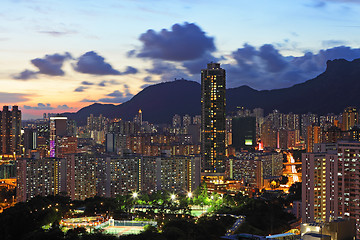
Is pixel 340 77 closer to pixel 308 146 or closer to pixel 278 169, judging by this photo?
pixel 308 146

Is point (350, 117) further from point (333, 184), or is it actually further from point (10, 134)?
point (10, 134)

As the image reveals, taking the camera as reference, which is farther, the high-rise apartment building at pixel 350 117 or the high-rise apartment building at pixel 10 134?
the high-rise apartment building at pixel 10 134

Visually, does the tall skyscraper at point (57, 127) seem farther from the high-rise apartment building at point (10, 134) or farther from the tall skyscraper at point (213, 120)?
the tall skyscraper at point (213, 120)

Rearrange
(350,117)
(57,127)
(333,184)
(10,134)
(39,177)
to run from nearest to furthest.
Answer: (333,184) < (39,177) < (350,117) < (10,134) < (57,127)

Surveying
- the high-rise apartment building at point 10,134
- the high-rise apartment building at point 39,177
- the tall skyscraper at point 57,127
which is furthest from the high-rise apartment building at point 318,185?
the tall skyscraper at point 57,127

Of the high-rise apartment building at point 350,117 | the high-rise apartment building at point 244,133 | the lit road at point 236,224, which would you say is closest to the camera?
the lit road at point 236,224

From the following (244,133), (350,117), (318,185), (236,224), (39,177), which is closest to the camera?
(236,224)

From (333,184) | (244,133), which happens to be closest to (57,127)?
(244,133)
